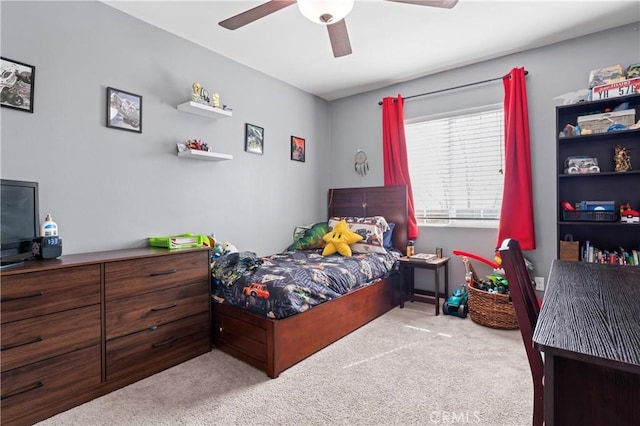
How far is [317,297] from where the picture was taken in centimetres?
233

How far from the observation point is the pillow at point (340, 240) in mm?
3371

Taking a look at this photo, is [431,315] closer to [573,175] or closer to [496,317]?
[496,317]

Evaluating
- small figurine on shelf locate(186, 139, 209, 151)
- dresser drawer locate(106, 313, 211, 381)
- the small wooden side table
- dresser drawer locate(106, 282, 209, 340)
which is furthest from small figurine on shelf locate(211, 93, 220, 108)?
the small wooden side table

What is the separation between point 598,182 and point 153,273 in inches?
144

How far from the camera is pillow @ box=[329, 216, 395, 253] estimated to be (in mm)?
3463

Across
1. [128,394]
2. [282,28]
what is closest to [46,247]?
[128,394]

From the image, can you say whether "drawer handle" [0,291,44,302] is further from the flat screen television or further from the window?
the window

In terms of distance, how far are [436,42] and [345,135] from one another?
1.74 meters

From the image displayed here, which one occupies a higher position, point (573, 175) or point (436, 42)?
point (436, 42)

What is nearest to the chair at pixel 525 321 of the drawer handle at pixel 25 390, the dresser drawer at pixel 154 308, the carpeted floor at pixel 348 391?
the carpeted floor at pixel 348 391

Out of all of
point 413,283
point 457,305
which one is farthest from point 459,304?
point 413,283

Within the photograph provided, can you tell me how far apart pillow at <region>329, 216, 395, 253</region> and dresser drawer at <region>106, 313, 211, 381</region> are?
69.4 inches

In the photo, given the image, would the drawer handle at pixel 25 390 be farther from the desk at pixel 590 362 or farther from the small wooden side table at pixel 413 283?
the small wooden side table at pixel 413 283

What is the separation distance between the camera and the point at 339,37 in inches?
84.8
